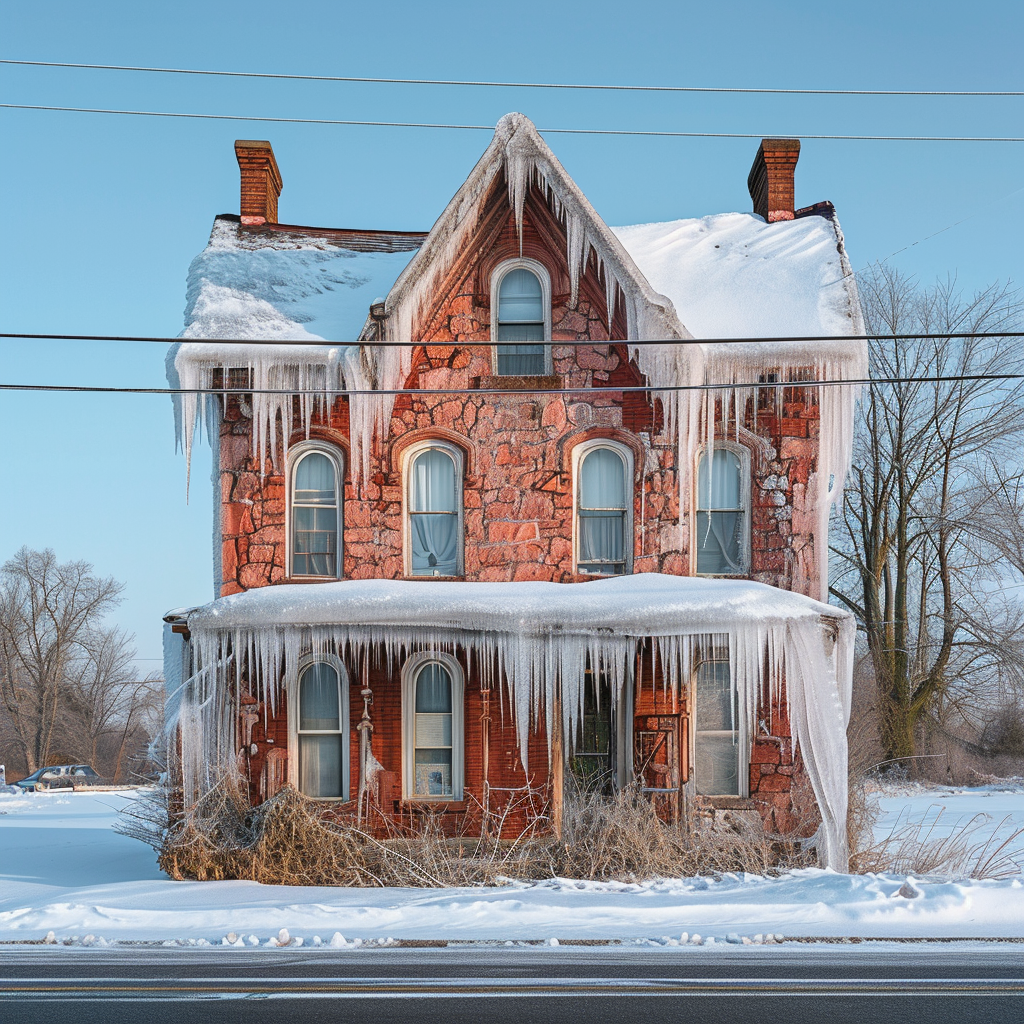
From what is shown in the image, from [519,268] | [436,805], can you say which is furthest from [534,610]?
[519,268]

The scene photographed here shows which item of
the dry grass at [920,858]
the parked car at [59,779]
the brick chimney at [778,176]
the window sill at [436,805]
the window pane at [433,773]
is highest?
the brick chimney at [778,176]

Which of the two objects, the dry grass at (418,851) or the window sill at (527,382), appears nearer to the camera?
the dry grass at (418,851)

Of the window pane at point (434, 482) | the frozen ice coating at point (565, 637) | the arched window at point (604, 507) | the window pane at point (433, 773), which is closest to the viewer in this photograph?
the frozen ice coating at point (565, 637)

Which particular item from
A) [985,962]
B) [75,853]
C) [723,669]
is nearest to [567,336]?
[723,669]

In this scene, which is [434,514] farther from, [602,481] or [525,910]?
[525,910]

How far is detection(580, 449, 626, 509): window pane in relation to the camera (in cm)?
1377

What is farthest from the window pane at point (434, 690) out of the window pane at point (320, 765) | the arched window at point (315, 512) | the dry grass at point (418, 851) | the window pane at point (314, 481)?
the window pane at point (314, 481)

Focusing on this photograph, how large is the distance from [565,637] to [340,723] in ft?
12.1

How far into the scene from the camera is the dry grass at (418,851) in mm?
11086

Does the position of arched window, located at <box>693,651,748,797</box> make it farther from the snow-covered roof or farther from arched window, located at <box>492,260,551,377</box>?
arched window, located at <box>492,260,551,377</box>

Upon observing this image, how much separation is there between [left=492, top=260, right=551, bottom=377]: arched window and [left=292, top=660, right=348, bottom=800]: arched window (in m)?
4.83

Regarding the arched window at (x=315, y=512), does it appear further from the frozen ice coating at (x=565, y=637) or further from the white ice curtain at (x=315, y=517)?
the frozen ice coating at (x=565, y=637)

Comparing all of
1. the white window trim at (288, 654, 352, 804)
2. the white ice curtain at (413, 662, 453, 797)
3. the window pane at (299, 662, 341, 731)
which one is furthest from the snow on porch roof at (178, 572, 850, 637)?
the white ice curtain at (413, 662, 453, 797)

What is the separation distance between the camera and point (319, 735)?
13.3 metres
